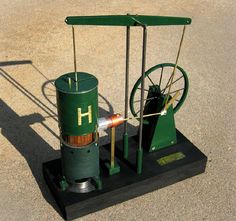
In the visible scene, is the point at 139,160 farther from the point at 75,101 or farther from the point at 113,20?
the point at 113,20

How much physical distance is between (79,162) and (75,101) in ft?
2.76

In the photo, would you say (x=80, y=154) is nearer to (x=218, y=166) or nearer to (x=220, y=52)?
(x=218, y=166)

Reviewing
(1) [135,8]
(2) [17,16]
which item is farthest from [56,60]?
(1) [135,8]

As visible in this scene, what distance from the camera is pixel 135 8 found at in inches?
410

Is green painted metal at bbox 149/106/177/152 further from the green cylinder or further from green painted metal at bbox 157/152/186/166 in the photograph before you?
the green cylinder

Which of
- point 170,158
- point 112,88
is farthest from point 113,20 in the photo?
point 112,88

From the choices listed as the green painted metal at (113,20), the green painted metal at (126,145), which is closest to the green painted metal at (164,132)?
the green painted metal at (126,145)

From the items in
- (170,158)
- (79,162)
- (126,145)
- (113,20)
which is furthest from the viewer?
(170,158)

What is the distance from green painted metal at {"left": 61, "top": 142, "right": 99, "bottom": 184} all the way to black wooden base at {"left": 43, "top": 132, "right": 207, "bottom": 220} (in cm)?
22

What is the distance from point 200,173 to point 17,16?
6.43 metres

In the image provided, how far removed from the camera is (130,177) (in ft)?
16.6

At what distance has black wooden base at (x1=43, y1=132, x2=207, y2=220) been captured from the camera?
189 inches

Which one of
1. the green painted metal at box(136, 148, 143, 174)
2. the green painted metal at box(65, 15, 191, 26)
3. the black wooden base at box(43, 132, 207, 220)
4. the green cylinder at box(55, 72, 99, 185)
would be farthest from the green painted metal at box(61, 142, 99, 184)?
the green painted metal at box(65, 15, 191, 26)

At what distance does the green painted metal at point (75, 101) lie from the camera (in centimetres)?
420
